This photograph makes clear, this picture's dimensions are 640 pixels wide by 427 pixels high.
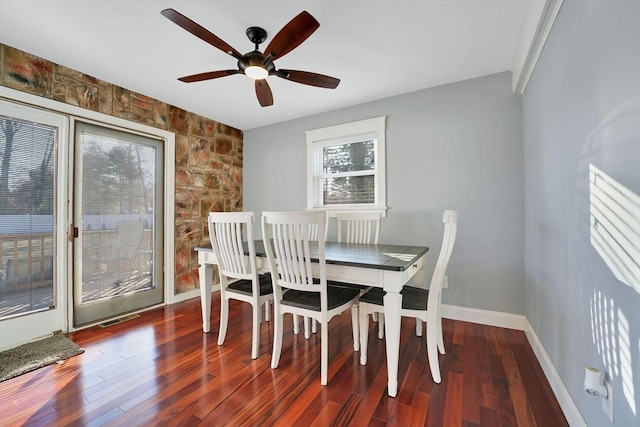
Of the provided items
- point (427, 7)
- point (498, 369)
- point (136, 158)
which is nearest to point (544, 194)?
point (498, 369)

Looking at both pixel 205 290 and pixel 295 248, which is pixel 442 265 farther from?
pixel 205 290

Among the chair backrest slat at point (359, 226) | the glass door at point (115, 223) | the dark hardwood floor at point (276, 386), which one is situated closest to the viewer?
the dark hardwood floor at point (276, 386)

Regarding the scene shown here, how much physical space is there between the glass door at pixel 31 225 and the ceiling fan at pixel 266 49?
1.51 metres

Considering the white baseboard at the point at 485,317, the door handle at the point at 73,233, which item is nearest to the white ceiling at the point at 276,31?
the door handle at the point at 73,233

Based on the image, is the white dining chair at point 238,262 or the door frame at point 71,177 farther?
the door frame at point 71,177

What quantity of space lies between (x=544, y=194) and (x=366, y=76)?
71.9 inches

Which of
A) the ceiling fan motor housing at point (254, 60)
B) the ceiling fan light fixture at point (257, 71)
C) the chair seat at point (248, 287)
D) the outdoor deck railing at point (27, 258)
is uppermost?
the ceiling fan motor housing at point (254, 60)

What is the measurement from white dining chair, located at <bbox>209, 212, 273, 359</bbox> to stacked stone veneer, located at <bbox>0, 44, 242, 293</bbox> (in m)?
1.50

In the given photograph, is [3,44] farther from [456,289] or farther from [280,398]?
[456,289]

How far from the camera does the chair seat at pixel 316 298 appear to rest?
1.83 metres

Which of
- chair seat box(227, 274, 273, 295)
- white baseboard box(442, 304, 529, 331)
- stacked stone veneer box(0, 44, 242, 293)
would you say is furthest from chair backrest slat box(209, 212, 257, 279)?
white baseboard box(442, 304, 529, 331)

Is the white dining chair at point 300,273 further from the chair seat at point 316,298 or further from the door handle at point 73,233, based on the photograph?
the door handle at point 73,233

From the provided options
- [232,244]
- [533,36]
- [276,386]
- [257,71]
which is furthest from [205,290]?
[533,36]

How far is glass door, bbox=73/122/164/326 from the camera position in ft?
8.62
